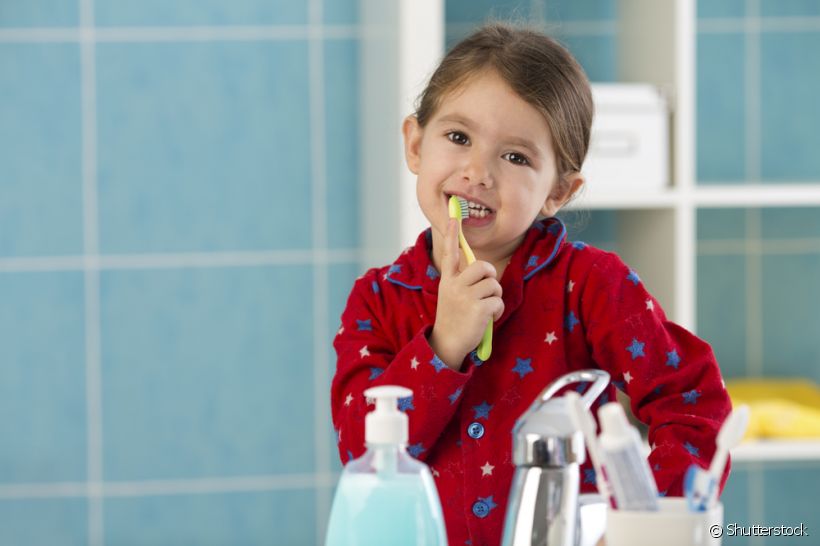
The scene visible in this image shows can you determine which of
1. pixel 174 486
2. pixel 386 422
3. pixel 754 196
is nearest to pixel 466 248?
pixel 386 422

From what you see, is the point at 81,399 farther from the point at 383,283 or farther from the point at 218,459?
the point at 383,283

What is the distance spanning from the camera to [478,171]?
986mm

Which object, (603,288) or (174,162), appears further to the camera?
(174,162)

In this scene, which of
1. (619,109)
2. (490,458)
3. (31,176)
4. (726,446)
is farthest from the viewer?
(31,176)

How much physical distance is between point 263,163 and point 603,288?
4.08 feet

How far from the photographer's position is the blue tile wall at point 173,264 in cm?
213

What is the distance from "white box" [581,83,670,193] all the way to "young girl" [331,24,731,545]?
31.1 inches

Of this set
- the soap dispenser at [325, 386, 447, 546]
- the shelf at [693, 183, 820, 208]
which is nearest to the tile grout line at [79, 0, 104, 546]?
the shelf at [693, 183, 820, 208]

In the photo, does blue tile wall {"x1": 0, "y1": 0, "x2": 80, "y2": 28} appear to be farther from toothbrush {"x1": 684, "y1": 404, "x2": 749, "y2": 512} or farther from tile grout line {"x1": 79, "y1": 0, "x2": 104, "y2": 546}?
toothbrush {"x1": 684, "y1": 404, "x2": 749, "y2": 512}

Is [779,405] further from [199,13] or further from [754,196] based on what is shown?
[199,13]

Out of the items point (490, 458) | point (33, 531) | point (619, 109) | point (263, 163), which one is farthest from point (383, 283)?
point (33, 531)

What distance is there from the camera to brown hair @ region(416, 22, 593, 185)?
101 cm

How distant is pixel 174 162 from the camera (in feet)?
7.04

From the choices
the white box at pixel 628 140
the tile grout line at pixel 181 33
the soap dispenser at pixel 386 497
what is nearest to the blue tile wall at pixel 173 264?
the tile grout line at pixel 181 33
